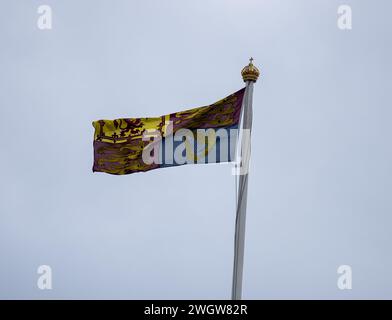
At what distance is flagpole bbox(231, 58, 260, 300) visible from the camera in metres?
18.9

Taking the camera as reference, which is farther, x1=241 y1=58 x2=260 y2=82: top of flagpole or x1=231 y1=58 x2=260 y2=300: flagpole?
x1=241 y1=58 x2=260 y2=82: top of flagpole

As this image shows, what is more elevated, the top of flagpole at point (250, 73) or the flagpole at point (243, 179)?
the top of flagpole at point (250, 73)

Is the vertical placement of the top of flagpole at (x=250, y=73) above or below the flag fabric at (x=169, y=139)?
above

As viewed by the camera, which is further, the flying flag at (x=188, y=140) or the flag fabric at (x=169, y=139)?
the flag fabric at (x=169, y=139)

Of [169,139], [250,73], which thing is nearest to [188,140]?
[169,139]

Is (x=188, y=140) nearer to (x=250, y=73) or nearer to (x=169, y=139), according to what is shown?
(x=169, y=139)

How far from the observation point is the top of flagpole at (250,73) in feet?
69.2

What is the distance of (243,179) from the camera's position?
774 inches

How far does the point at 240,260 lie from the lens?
19031 millimetres

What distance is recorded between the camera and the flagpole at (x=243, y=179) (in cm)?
1886

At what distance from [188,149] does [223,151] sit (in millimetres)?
1434

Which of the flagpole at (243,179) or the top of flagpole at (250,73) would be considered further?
the top of flagpole at (250,73)

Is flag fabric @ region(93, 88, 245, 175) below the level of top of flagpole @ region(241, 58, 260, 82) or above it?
below

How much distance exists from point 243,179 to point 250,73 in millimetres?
3571
